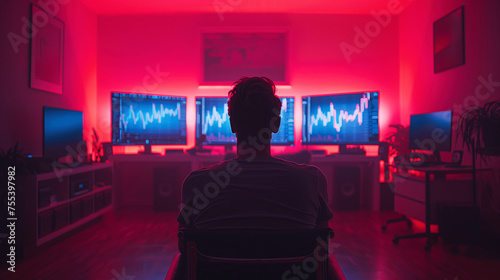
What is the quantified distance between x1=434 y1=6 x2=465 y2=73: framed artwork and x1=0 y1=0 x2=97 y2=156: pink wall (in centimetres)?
443

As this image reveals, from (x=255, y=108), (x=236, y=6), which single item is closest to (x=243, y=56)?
(x=236, y=6)

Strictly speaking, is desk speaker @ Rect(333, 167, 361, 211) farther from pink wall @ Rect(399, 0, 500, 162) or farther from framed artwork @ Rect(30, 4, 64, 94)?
framed artwork @ Rect(30, 4, 64, 94)

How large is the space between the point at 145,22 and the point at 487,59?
4.27 meters

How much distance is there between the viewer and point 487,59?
3002 millimetres

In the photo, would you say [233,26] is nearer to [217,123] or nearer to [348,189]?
[217,123]

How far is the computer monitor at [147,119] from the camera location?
13.7 ft

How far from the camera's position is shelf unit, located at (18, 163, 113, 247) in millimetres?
2635

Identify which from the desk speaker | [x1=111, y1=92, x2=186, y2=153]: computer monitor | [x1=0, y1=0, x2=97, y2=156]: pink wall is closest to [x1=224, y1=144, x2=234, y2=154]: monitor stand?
[x1=111, y1=92, x2=186, y2=153]: computer monitor

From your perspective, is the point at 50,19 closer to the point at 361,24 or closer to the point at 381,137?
the point at 361,24

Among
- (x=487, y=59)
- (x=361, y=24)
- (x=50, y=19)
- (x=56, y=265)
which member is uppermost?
(x=361, y=24)

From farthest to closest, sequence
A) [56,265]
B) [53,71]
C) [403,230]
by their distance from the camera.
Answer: [53,71]
[403,230]
[56,265]

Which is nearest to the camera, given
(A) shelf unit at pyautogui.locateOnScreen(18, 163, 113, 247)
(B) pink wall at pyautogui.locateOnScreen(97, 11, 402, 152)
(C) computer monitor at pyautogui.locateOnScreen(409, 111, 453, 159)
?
(A) shelf unit at pyautogui.locateOnScreen(18, 163, 113, 247)

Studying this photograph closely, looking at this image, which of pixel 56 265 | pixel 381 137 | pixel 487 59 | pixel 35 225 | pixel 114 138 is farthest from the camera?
pixel 381 137

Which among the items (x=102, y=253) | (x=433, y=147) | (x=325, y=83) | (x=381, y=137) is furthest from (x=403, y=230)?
(x=102, y=253)
